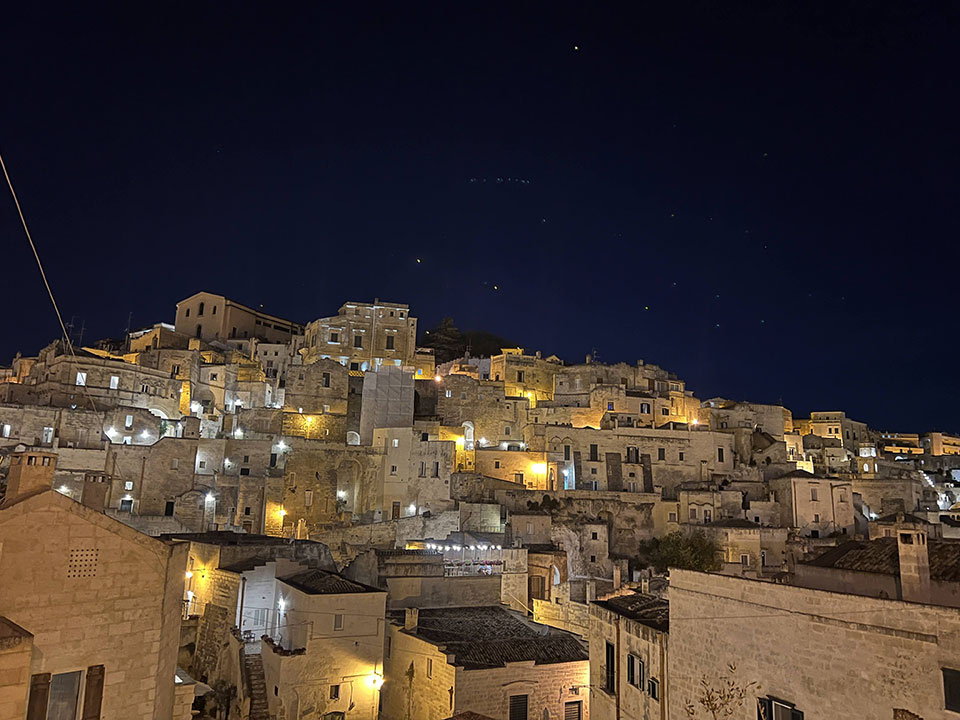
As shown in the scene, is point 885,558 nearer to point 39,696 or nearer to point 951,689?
point 951,689

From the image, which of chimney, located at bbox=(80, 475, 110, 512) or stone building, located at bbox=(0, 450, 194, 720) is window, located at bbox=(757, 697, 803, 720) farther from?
chimney, located at bbox=(80, 475, 110, 512)

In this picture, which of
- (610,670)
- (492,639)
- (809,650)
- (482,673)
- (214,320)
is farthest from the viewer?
(214,320)

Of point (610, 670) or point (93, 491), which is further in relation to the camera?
point (610, 670)

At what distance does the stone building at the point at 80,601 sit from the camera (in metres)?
9.16

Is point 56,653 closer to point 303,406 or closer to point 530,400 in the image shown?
point 303,406

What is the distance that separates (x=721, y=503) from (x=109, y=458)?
37782 mm

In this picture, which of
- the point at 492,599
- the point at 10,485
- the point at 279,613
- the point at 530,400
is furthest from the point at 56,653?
the point at 530,400

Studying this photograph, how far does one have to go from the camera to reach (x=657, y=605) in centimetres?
1903

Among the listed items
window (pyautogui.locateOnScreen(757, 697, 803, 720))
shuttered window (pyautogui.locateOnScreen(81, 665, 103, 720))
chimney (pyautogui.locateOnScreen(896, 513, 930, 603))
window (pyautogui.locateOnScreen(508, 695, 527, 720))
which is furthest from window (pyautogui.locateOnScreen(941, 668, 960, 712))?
window (pyautogui.locateOnScreen(508, 695, 527, 720))

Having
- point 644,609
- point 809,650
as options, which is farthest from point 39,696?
point 644,609

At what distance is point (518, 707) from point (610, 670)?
185 inches

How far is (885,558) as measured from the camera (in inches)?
570

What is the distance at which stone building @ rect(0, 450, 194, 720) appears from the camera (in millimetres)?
9164

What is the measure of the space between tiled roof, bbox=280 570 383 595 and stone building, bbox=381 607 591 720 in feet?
8.28
